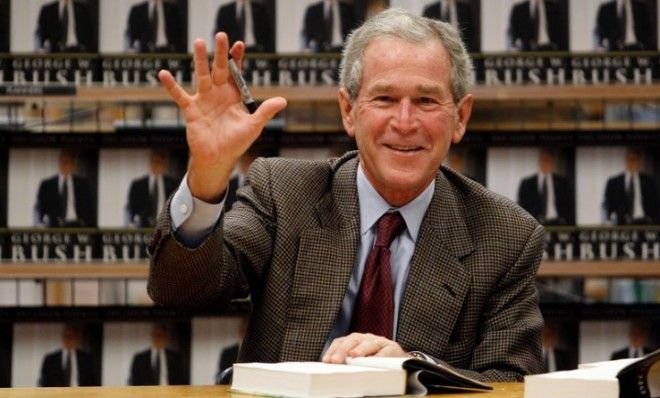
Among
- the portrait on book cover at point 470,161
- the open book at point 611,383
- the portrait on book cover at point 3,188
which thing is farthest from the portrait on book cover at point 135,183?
the open book at point 611,383

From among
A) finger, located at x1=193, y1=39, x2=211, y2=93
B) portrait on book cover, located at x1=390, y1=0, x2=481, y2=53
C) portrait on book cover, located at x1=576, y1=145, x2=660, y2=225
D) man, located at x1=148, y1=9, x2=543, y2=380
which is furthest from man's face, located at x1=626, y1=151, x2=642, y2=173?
finger, located at x1=193, y1=39, x2=211, y2=93

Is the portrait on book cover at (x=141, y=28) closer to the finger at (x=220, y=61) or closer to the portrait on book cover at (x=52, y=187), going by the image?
the portrait on book cover at (x=52, y=187)

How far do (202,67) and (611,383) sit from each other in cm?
83

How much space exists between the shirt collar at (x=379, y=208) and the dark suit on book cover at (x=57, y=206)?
1184 mm

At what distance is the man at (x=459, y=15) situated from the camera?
3236 millimetres

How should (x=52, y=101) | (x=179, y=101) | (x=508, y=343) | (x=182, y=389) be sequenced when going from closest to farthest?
(x=182, y=389) → (x=179, y=101) → (x=508, y=343) → (x=52, y=101)

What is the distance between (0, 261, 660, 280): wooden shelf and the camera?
3.17 m

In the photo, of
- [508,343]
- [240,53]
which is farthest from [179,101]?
[508,343]

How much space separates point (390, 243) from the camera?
2260mm

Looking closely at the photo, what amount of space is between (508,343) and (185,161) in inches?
56.6

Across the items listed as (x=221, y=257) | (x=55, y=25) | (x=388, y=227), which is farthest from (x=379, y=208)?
(x=55, y=25)

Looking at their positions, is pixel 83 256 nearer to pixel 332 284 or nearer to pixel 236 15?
pixel 236 15

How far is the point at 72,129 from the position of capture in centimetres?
323

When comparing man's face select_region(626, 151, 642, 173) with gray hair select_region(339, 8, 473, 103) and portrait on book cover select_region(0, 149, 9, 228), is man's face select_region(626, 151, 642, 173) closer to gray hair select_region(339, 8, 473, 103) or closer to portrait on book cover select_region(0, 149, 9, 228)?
gray hair select_region(339, 8, 473, 103)
